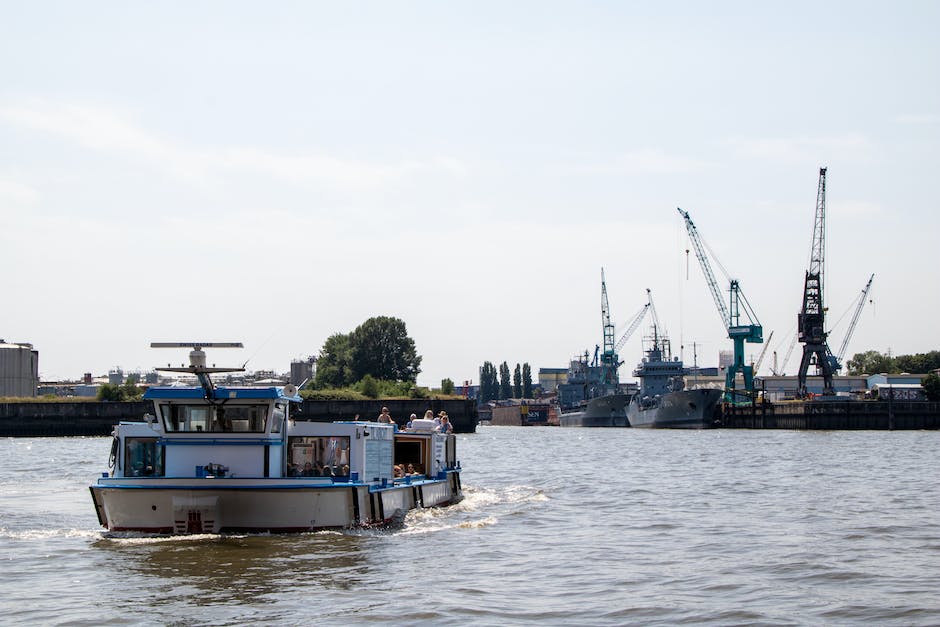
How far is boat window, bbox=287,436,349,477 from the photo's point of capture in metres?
33.0

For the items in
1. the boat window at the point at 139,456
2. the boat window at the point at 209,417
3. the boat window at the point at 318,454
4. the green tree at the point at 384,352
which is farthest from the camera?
the green tree at the point at 384,352

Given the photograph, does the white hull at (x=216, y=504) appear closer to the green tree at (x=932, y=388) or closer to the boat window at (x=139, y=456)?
the boat window at (x=139, y=456)

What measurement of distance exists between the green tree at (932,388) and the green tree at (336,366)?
265 feet

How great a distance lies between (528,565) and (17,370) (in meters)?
130

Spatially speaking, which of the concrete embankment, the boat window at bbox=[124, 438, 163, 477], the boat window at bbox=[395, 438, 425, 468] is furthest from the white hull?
the concrete embankment

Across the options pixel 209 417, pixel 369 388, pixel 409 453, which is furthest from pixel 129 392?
pixel 209 417

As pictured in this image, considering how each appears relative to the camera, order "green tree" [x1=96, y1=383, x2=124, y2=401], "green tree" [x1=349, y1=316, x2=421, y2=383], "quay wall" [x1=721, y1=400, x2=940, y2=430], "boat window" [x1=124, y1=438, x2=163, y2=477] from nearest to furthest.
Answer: "boat window" [x1=124, y1=438, x2=163, y2=477] < "green tree" [x1=96, y1=383, x2=124, y2=401] < "quay wall" [x1=721, y1=400, x2=940, y2=430] < "green tree" [x1=349, y1=316, x2=421, y2=383]

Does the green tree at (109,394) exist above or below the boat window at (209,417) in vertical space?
above

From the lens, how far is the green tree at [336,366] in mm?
187625

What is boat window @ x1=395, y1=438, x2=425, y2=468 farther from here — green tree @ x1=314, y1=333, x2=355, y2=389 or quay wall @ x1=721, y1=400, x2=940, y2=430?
green tree @ x1=314, y1=333, x2=355, y2=389

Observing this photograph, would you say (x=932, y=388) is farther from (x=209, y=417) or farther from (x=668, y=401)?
(x=209, y=417)

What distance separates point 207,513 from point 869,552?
15.6 metres

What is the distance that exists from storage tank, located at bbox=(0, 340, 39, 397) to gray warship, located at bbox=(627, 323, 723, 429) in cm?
7942

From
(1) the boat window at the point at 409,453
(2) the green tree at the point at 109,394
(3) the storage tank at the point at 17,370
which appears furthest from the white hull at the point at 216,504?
(3) the storage tank at the point at 17,370
